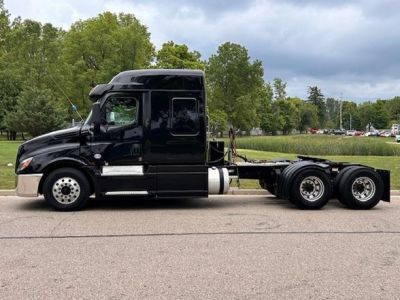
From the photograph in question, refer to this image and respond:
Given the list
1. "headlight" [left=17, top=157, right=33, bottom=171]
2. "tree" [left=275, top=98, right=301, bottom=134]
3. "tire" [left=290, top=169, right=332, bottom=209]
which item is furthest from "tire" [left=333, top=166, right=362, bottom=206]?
"tree" [left=275, top=98, right=301, bottom=134]

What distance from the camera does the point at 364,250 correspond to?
6879 millimetres

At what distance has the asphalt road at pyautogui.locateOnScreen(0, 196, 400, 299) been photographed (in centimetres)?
522

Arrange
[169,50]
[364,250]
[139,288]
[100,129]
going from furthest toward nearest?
[169,50]
[100,129]
[364,250]
[139,288]

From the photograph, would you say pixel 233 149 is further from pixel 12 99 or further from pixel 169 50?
pixel 12 99

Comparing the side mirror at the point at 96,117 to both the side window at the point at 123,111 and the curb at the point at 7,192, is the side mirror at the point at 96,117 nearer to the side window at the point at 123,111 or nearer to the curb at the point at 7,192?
the side window at the point at 123,111

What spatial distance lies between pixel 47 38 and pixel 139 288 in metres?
56.0

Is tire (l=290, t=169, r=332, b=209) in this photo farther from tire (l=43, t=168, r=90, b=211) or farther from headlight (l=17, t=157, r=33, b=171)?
headlight (l=17, t=157, r=33, b=171)

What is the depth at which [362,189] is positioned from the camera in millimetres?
10508

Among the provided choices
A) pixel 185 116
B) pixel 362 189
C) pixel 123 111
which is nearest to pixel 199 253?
pixel 185 116

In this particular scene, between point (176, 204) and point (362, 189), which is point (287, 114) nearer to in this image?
point (362, 189)

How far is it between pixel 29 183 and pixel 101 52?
127 ft

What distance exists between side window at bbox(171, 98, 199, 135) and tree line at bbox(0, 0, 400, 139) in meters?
16.7

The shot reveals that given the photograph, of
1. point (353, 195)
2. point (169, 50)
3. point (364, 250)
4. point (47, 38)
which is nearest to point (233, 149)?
point (353, 195)

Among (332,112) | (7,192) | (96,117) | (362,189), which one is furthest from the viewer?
(332,112)
